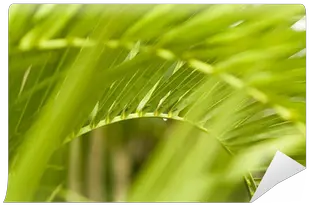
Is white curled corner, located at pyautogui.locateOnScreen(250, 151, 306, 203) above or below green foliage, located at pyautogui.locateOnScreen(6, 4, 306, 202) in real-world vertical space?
below

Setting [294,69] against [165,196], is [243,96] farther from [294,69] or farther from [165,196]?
[165,196]

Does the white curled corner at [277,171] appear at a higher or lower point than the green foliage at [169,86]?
lower

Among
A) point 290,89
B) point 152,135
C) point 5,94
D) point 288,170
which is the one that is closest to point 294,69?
point 290,89

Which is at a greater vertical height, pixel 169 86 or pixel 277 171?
pixel 169 86
